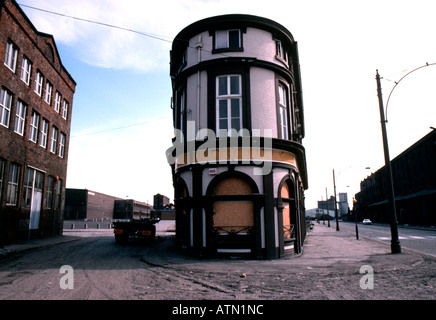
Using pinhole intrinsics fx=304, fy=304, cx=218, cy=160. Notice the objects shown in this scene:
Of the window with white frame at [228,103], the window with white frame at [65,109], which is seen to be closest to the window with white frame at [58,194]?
the window with white frame at [65,109]

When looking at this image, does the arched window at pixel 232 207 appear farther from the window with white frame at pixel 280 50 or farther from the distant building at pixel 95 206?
the distant building at pixel 95 206

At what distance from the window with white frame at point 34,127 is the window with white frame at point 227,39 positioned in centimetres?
1385

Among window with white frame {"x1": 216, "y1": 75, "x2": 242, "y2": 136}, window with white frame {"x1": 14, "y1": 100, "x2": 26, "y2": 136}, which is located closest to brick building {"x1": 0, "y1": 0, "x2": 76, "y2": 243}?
window with white frame {"x1": 14, "y1": 100, "x2": 26, "y2": 136}

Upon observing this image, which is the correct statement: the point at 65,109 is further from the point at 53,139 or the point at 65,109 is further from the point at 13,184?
the point at 13,184

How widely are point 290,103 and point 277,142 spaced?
346 centimetres

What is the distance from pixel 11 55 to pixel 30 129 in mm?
4725

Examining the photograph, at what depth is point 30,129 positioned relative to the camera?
19.8 meters

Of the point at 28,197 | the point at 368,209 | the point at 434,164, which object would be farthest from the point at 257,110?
the point at 368,209

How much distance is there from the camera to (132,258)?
11977 millimetres

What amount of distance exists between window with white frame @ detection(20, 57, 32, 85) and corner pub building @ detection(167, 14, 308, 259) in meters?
10.4

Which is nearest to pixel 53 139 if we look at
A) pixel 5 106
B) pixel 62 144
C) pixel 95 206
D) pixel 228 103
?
pixel 62 144

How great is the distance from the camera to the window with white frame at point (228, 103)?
13344mm

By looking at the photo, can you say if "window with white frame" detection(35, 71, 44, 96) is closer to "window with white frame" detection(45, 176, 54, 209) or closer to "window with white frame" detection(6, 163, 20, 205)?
"window with white frame" detection(6, 163, 20, 205)
